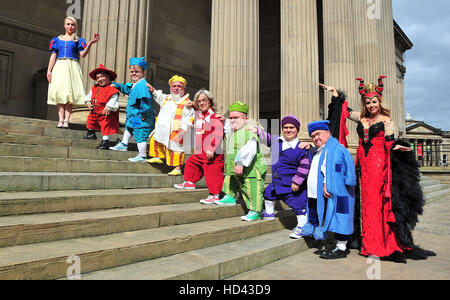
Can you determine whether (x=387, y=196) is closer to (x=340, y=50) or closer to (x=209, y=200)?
(x=209, y=200)

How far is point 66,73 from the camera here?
542 centimetres

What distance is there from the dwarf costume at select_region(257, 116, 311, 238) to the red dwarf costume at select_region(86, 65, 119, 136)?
2.64 m

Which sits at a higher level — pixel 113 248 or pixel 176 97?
pixel 176 97

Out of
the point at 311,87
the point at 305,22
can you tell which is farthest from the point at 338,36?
the point at 311,87

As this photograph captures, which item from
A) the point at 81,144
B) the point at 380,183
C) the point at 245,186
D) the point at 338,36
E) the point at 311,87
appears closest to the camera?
the point at 380,183

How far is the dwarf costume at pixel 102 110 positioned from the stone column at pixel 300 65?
225 inches

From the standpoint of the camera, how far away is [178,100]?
5059 millimetres

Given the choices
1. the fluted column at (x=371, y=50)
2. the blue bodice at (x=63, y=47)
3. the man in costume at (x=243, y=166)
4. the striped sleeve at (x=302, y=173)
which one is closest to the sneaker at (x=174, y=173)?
the man in costume at (x=243, y=166)

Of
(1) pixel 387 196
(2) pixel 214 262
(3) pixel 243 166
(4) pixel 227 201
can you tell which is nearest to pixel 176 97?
(3) pixel 243 166

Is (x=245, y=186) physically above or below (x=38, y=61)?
below

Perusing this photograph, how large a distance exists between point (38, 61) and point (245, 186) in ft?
31.8

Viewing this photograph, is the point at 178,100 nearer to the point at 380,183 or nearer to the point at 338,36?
the point at 380,183

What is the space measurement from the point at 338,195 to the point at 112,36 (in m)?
5.84

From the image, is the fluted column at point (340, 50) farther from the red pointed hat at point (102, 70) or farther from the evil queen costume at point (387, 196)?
the red pointed hat at point (102, 70)
